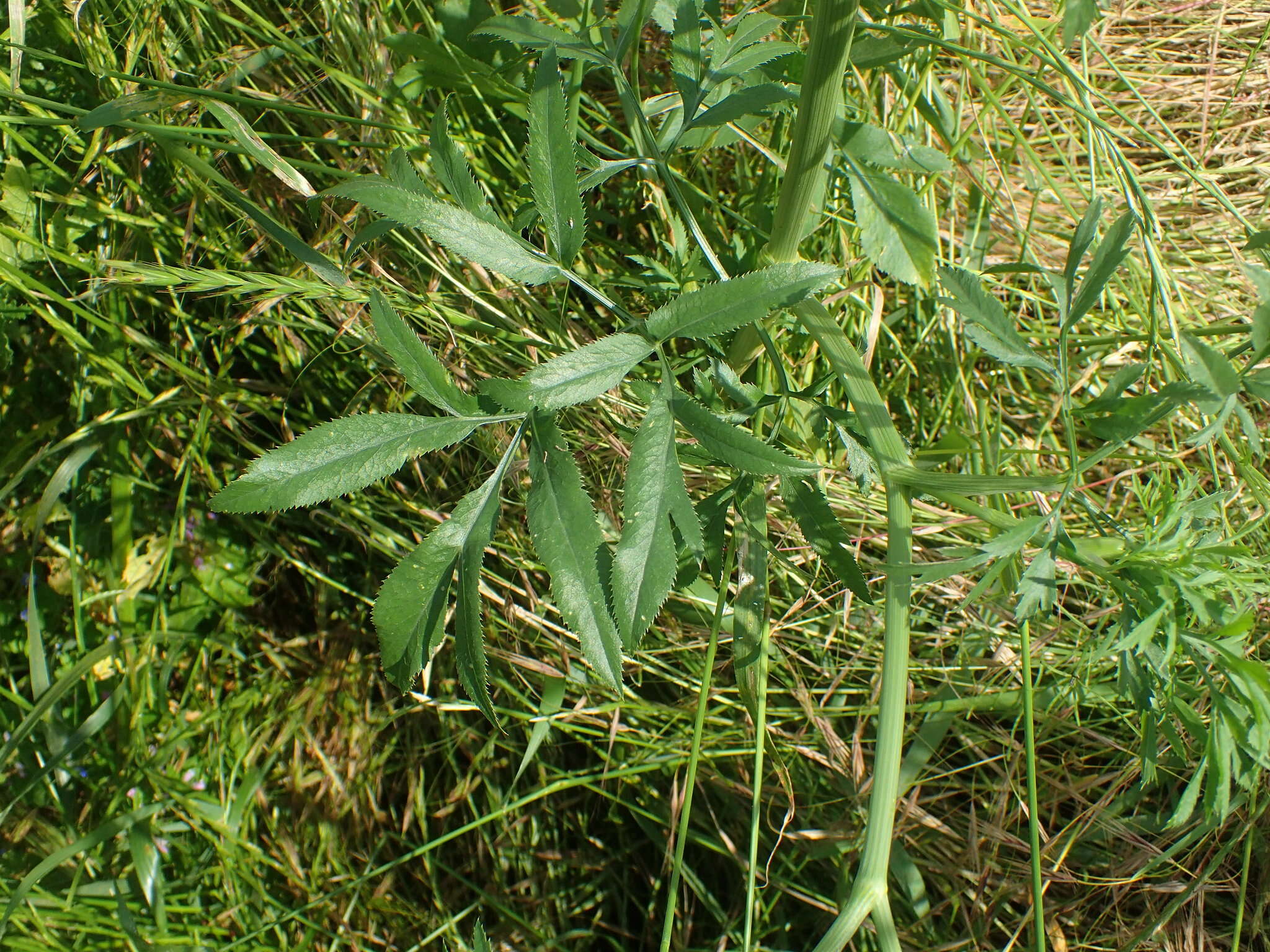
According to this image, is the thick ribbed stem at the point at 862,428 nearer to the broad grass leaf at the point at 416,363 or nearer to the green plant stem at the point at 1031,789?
the green plant stem at the point at 1031,789

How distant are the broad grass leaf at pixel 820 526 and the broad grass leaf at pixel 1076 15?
0.50 m

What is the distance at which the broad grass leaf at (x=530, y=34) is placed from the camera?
1.07 meters

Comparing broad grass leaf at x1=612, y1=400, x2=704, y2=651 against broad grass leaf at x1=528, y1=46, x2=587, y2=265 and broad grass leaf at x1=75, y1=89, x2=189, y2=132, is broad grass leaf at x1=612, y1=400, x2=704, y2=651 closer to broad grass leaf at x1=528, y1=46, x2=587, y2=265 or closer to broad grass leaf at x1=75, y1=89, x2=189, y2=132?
broad grass leaf at x1=528, y1=46, x2=587, y2=265

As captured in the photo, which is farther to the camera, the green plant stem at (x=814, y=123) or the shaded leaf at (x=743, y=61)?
the shaded leaf at (x=743, y=61)

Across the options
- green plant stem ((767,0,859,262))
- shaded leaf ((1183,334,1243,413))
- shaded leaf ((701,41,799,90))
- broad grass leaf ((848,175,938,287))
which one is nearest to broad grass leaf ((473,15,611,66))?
shaded leaf ((701,41,799,90))

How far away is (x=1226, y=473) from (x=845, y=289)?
0.80 metres

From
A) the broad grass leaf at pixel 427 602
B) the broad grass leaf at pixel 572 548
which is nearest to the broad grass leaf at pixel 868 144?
the broad grass leaf at pixel 572 548

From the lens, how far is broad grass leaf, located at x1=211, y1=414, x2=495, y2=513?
0.82 metres

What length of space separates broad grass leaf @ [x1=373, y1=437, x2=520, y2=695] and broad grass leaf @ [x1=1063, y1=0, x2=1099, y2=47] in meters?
0.63

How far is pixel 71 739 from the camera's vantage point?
1638 millimetres

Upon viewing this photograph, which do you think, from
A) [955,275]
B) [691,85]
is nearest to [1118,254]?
[955,275]

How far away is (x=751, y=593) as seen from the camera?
3.89 ft

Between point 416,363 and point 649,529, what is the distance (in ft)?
0.94

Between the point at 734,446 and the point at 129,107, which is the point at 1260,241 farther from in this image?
the point at 129,107
